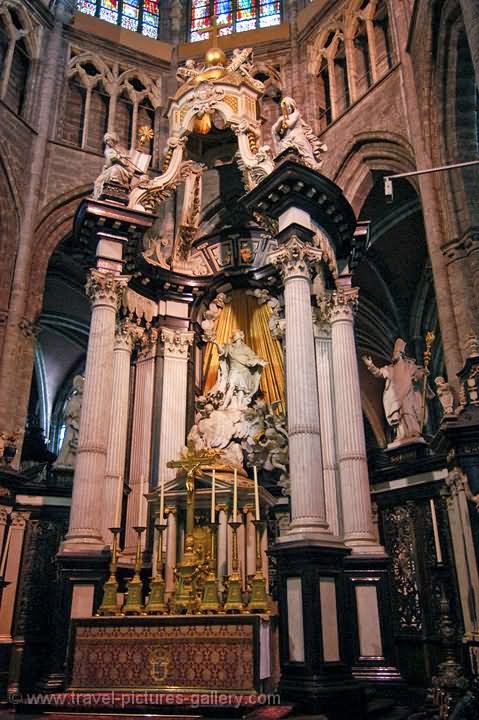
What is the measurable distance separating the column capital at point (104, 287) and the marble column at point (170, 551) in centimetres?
317

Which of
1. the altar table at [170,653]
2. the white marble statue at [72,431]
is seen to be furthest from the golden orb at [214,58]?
the altar table at [170,653]

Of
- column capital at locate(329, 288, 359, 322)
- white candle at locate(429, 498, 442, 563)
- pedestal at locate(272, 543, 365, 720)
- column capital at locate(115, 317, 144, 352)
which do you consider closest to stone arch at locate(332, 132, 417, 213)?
column capital at locate(329, 288, 359, 322)

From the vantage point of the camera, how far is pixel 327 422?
370 inches

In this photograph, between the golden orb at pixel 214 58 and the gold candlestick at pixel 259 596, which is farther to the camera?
the golden orb at pixel 214 58

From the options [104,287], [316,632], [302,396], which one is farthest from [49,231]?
[316,632]

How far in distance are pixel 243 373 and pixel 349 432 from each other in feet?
8.46

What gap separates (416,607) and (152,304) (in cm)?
646

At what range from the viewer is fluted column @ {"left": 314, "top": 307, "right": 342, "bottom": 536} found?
885cm

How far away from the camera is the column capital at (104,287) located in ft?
30.5

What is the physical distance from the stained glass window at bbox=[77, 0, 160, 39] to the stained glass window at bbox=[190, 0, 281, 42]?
117 cm

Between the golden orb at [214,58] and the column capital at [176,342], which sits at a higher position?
the golden orb at [214,58]

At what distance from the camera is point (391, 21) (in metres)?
14.3

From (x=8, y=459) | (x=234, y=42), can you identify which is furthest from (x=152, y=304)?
(x=234, y=42)

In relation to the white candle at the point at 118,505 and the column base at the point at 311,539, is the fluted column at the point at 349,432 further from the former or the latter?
the white candle at the point at 118,505
